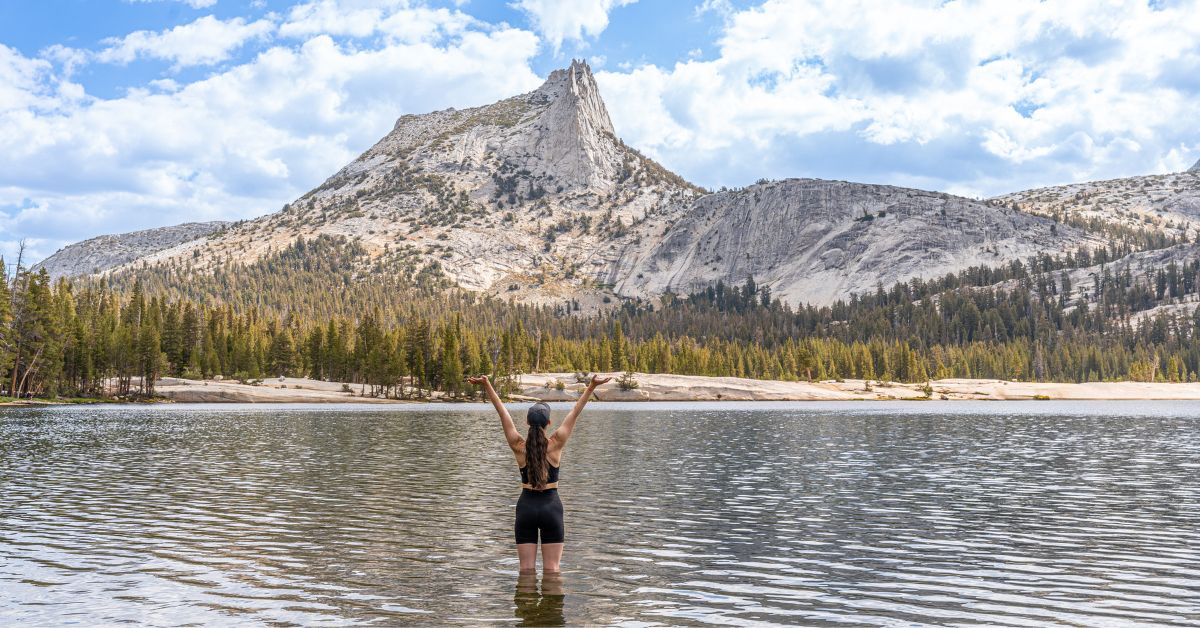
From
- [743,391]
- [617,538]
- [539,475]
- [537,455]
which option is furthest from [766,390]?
[537,455]

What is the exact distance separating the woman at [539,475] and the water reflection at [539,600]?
0.22m

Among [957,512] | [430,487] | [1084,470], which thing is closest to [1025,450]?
[1084,470]

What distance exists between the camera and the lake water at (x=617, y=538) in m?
15.6

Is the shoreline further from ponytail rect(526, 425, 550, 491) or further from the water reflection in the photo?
ponytail rect(526, 425, 550, 491)

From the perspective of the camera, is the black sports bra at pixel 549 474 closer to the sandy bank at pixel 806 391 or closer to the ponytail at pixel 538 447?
the ponytail at pixel 538 447

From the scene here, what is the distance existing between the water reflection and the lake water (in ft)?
0.23

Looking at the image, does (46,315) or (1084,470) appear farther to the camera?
(46,315)

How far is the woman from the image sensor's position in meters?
15.5

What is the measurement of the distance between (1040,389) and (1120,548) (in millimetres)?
186649

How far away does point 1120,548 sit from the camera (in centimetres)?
2188

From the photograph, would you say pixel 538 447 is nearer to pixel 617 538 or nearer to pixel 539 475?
pixel 539 475

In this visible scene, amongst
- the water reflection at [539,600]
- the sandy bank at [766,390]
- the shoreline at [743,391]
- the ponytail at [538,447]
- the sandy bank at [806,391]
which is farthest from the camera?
the sandy bank at [806,391]

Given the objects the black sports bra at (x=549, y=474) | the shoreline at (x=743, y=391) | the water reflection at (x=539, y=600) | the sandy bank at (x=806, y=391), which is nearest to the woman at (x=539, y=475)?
the black sports bra at (x=549, y=474)

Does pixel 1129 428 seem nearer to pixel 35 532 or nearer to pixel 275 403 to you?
pixel 35 532
